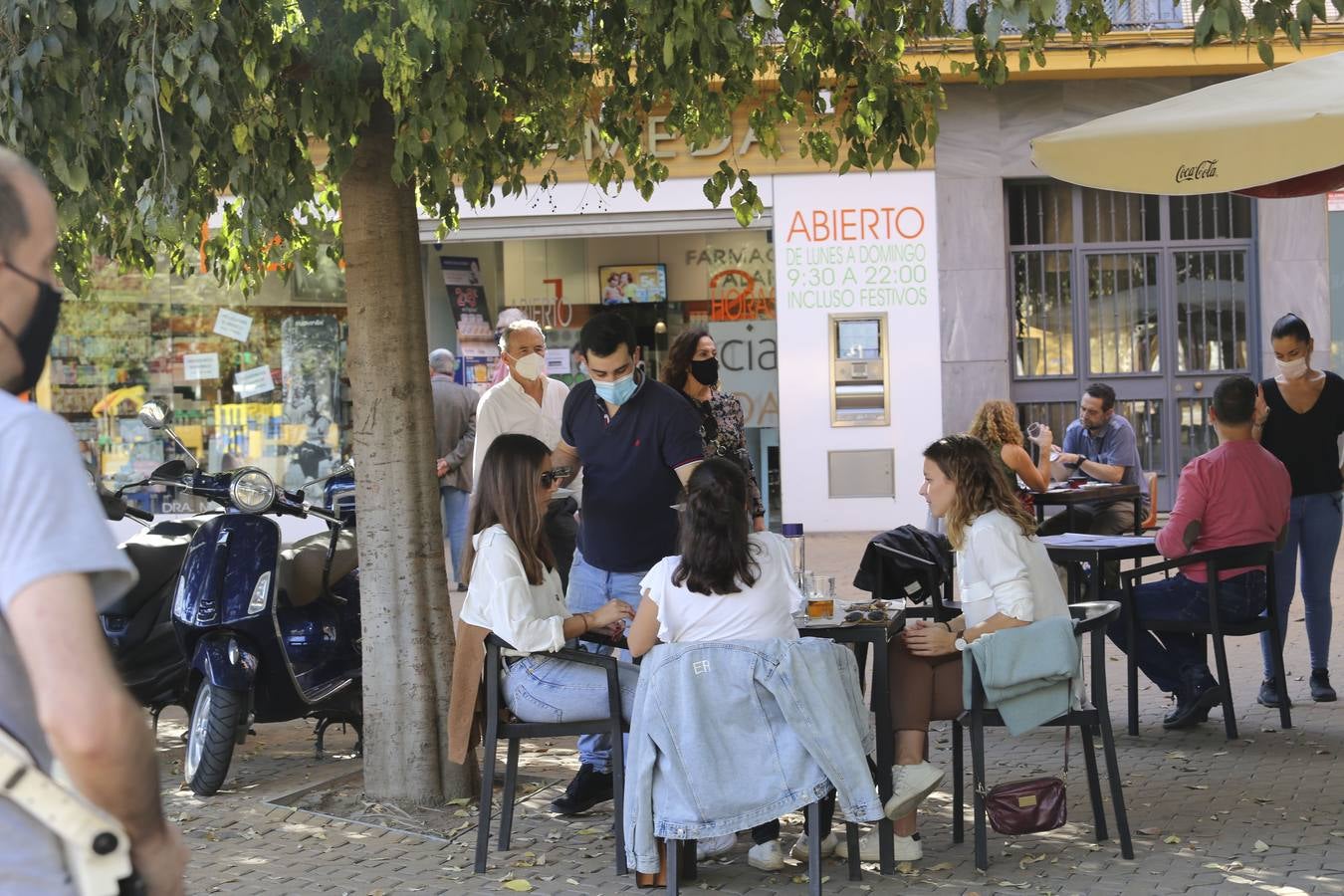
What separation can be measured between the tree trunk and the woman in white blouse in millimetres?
1832

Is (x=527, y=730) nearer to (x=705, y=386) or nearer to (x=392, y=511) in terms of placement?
(x=392, y=511)

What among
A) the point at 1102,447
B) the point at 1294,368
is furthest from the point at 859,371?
the point at 1294,368

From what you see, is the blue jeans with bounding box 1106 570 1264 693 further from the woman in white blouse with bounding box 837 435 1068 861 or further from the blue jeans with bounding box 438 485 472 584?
the blue jeans with bounding box 438 485 472 584

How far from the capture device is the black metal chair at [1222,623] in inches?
262

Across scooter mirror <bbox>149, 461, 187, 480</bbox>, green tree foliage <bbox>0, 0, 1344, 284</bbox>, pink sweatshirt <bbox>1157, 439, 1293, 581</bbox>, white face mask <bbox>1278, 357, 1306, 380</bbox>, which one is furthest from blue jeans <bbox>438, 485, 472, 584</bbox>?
white face mask <bbox>1278, 357, 1306, 380</bbox>

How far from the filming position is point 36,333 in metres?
1.88

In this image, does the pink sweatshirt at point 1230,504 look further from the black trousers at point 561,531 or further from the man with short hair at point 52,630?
the man with short hair at point 52,630

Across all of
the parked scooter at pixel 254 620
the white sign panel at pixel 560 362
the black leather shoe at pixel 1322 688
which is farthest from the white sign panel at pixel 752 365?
the parked scooter at pixel 254 620

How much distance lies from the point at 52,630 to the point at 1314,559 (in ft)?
22.8

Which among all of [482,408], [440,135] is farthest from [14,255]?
[482,408]

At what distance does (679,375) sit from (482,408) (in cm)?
98

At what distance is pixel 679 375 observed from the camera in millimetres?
7723

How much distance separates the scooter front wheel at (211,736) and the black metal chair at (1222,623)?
375 cm

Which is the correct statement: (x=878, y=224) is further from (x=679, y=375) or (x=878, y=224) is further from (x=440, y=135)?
(x=440, y=135)
